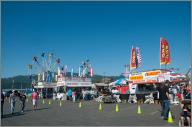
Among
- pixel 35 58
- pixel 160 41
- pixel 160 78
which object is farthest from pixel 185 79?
pixel 35 58

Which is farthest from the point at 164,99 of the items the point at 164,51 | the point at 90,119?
the point at 164,51

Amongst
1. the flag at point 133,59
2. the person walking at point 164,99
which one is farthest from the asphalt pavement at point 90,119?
the flag at point 133,59

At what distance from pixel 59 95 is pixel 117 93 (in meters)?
14.4

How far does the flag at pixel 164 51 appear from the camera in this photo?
3584cm

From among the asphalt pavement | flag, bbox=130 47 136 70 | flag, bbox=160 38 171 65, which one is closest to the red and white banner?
flag, bbox=130 47 136 70

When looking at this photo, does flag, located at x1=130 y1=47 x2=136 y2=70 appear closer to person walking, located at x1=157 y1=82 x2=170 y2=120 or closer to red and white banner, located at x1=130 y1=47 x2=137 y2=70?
red and white banner, located at x1=130 y1=47 x2=137 y2=70

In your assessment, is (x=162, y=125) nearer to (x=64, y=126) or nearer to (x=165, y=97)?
(x=165, y=97)

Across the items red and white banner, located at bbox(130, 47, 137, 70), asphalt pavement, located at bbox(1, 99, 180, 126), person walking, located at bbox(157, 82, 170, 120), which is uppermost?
red and white banner, located at bbox(130, 47, 137, 70)

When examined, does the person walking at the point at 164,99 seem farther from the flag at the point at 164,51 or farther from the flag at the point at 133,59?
the flag at the point at 133,59

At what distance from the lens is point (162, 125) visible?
1419 centimetres

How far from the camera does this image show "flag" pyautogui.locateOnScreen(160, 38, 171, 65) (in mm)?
35844

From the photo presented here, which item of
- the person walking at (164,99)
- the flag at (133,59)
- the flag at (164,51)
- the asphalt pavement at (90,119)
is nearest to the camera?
the asphalt pavement at (90,119)

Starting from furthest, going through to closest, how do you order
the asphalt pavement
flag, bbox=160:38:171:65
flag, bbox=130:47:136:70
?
flag, bbox=130:47:136:70 < flag, bbox=160:38:171:65 < the asphalt pavement

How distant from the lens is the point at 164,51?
36.1 m
